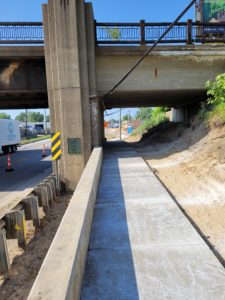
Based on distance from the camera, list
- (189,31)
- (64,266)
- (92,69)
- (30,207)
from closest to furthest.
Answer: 1. (64,266)
2. (30,207)
3. (92,69)
4. (189,31)

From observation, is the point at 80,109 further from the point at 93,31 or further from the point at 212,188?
the point at 212,188

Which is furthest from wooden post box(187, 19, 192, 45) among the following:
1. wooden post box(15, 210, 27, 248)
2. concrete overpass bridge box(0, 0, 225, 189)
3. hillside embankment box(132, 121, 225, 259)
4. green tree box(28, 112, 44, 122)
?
green tree box(28, 112, 44, 122)

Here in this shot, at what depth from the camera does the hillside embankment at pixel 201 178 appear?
4.54m

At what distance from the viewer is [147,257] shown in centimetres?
305

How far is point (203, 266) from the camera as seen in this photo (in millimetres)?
2797

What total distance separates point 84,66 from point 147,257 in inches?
362

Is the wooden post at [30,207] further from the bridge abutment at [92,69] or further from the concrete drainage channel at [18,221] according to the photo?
the bridge abutment at [92,69]

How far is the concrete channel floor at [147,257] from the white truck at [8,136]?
25184 mm

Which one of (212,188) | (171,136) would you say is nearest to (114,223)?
(212,188)

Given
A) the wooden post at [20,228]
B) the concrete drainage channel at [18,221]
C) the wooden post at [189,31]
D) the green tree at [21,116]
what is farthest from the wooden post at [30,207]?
the green tree at [21,116]

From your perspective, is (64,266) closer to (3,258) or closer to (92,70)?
(3,258)

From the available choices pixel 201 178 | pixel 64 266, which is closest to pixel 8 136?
pixel 201 178

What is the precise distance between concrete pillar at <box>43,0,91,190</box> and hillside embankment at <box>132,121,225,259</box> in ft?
11.0

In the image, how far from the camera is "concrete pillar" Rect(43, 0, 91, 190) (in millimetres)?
10195
